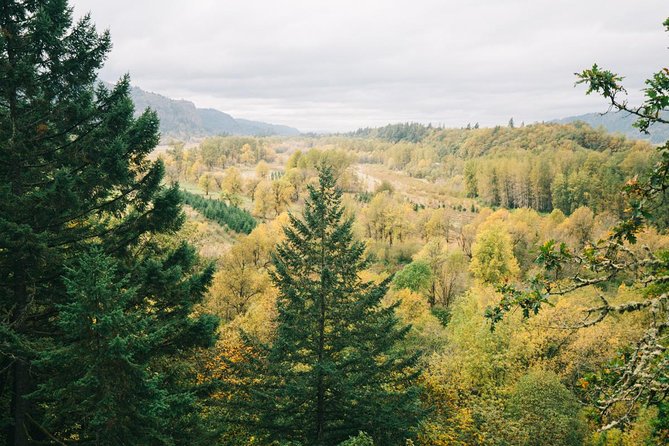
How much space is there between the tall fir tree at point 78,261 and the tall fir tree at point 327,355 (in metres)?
3.29

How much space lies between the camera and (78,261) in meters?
9.95

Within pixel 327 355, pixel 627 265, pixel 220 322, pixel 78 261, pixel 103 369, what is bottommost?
pixel 327 355

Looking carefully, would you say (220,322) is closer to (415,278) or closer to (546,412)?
(546,412)

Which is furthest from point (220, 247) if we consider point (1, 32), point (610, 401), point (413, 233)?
Answer: point (610, 401)

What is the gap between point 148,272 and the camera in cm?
1070

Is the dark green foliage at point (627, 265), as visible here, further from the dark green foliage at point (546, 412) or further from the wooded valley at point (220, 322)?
the dark green foliage at point (546, 412)

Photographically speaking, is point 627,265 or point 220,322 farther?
point 220,322

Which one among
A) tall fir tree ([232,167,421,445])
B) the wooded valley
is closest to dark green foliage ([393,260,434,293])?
the wooded valley

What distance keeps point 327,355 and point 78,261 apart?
8.53m

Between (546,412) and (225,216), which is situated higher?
(225,216)

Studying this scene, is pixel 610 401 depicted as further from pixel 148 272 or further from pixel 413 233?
pixel 413 233

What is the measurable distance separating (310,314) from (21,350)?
8093mm

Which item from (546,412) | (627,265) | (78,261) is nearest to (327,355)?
(78,261)

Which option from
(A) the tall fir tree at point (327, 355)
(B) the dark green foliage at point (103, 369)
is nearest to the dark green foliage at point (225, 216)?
(A) the tall fir tree at point (327, 355)
